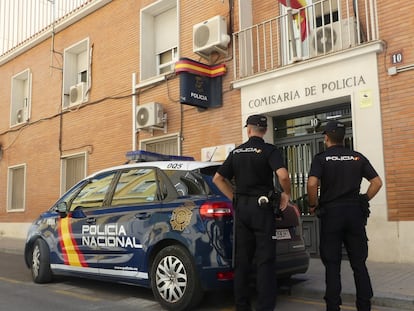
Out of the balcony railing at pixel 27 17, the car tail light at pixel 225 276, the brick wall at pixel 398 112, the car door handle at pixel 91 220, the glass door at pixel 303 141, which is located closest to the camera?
the car tail light at pixel 225 276

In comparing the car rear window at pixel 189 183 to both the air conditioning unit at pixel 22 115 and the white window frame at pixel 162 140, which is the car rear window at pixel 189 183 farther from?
the air conditioning unit at pixel 22 115

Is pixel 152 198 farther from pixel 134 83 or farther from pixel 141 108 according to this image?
pixel 134 83

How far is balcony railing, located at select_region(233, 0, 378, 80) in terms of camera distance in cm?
855

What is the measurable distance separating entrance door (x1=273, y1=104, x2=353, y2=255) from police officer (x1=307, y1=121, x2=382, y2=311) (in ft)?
14.1

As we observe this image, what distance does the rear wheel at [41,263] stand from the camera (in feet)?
23.9

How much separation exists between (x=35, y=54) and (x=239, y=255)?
48.6ft

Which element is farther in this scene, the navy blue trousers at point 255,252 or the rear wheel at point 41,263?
the rear wheel at point 41,263

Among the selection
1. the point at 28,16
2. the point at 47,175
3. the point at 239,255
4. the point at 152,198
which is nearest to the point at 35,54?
the point at 28,16

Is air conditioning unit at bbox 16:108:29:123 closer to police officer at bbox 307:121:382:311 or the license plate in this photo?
the license plate

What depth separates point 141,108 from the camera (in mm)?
11898

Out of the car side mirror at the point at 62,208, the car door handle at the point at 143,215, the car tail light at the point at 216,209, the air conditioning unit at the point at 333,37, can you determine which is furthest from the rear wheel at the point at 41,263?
the air conditioning unit at the point at 333,37

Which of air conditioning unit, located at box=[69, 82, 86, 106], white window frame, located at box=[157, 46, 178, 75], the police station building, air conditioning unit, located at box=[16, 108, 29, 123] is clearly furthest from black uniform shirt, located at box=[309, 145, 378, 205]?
air conditioning unit, located at box=[16, 108, 29, 123]

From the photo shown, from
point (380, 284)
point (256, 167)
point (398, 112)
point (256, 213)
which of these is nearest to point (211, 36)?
point (398, 112)

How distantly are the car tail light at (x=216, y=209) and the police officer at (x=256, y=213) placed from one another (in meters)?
0.35
